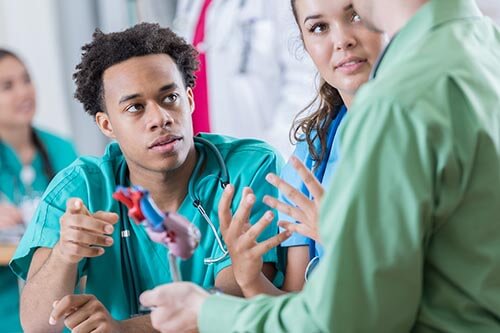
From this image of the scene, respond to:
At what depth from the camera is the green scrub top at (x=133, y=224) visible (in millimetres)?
1699

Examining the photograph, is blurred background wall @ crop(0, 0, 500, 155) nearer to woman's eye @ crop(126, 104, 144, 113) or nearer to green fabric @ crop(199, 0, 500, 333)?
woman's eye @ crop(126, 104, 144, 113)

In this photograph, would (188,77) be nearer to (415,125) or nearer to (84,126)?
(415,125)

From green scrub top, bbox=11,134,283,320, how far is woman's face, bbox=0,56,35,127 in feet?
5.73

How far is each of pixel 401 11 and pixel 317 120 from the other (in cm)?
60

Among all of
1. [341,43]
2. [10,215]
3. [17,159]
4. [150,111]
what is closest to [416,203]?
[341,43]

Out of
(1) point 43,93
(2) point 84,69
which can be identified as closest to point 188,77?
(2) point 84,69

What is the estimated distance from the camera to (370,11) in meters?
1.12

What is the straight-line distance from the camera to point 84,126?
4.11 metres

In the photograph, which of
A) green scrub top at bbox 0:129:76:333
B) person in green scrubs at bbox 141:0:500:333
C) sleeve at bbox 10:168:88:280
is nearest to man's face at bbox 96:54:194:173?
sleeve at bbox 10:168:88:280

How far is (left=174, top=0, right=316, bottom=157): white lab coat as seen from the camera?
11.2ft

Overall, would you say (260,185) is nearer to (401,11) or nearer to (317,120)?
(317,120)

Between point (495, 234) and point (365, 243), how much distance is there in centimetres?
16

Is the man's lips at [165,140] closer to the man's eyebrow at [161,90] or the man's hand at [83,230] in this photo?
the man's eyebrow at [161,90]

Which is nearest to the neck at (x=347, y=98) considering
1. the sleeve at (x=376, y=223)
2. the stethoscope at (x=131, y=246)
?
the stethoscope at (x=131, y=246)
